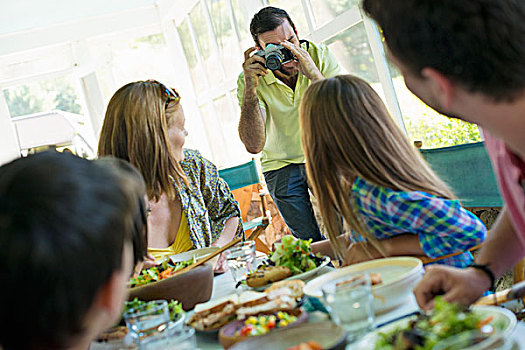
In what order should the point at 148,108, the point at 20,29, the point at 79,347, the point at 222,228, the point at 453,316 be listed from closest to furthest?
the point at 453,316 → the point at 79,347 → the point at 148,108 → the point at 222,228 → the point at 20,29

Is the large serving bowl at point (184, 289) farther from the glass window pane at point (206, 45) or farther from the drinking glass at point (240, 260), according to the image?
the glass window pane at point (206, 45)

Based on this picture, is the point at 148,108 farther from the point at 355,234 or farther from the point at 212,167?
the point at 355,234

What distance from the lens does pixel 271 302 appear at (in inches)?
42.0

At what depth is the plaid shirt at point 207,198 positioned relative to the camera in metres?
2.19

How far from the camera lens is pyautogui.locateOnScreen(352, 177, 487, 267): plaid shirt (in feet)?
4.18

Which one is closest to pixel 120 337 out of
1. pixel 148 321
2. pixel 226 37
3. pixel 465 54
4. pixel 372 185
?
pixel 148 321

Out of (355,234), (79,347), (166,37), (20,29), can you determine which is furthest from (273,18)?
(20,29)

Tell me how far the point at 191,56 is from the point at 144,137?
152 inches

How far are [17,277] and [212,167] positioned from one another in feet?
5.62

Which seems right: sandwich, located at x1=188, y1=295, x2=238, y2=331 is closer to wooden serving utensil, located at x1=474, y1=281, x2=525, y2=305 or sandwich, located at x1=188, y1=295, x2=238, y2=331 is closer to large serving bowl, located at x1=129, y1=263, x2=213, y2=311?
large serving bowl, located at x1=129, y1=263, x2=213, y2=311

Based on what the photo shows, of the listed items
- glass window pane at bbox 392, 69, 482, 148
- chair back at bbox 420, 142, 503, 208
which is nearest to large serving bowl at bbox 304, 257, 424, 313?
chair back at bbox 420, 142, 503, 208

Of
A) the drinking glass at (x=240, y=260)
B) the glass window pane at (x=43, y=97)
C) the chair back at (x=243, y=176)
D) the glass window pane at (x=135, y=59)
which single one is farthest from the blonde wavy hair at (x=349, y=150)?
the glass window pane at (x=43, y=97)

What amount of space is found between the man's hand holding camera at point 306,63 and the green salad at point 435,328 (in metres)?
1.71

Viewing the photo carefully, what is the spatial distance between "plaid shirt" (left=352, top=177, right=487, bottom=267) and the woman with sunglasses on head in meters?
0.91
